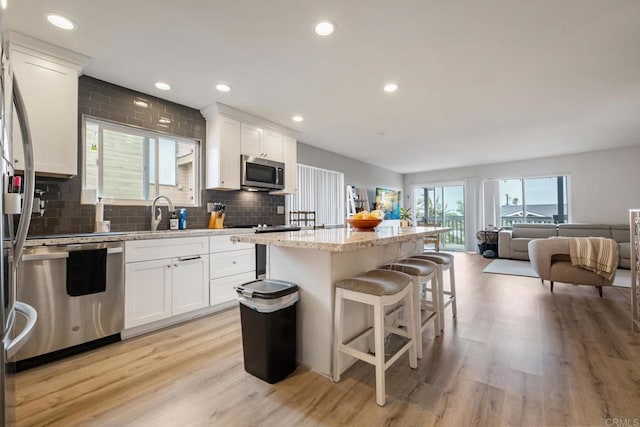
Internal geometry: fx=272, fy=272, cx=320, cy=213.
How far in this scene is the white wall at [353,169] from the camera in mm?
5312

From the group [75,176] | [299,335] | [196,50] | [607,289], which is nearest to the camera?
[299,335]

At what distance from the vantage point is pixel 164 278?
265 cm

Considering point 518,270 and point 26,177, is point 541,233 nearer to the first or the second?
point 518,270

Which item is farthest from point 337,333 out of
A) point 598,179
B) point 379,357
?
point 598,179

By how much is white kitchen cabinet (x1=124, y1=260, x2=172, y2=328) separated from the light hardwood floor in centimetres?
18

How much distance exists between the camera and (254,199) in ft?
13.8

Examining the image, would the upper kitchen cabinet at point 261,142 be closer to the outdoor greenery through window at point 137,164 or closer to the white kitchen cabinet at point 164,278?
the outdoor greenery through window at point 137,164

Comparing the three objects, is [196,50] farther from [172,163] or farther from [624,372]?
[624,372]

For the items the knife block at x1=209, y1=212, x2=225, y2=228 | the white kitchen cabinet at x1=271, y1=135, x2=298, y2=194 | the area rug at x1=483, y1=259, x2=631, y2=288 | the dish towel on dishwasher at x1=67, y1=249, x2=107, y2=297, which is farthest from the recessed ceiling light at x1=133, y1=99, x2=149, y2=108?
the area rug at x1=483, y1=259, x2=631, y2=288

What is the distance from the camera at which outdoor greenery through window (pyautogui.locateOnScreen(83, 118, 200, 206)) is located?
2.81 metres

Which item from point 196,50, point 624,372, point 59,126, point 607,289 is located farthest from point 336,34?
point 607,289

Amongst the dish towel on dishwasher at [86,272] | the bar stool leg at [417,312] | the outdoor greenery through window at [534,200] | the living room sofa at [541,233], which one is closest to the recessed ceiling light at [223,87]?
the dish towel on dishwasher at [86,272]

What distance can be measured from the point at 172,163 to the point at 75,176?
1.03 meters

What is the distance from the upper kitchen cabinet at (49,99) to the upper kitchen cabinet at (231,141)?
1.34 metres
